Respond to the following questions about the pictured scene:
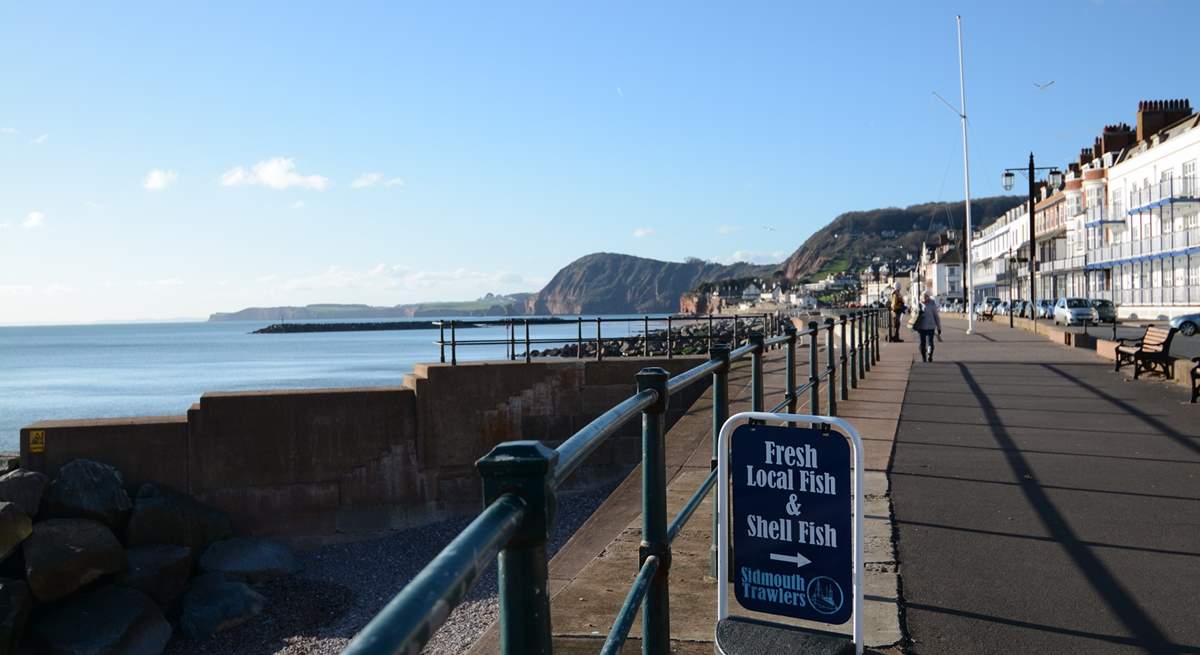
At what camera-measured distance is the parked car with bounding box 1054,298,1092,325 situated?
47.5m

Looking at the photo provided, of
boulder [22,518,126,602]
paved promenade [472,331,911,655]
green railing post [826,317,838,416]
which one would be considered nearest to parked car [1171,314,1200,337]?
paved promenade [472,331,911,655]

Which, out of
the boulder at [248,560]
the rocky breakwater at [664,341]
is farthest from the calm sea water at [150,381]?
the boulder at [248,560]

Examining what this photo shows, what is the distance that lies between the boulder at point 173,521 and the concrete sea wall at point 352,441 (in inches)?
17.2

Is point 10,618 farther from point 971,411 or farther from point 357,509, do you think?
point 971,411

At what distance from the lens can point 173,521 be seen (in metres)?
16.9

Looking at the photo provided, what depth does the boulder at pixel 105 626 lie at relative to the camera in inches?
539

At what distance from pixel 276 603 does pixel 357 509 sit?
10.8ft

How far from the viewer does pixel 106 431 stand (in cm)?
1719

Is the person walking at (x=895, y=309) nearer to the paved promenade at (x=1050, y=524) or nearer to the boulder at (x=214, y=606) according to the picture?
the paved promenade at (x=1050, y=524)

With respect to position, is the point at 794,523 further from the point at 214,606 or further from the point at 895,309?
the point at 895,309

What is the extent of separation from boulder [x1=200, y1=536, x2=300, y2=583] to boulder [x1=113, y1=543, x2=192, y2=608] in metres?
0.59

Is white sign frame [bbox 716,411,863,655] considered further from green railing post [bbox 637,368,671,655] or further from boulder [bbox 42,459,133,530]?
boulder [bbox 42,459,133,530]

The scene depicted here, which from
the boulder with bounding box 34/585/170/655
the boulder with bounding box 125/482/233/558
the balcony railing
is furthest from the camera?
the balcony railing

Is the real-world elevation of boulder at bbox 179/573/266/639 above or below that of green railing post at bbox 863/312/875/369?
below
